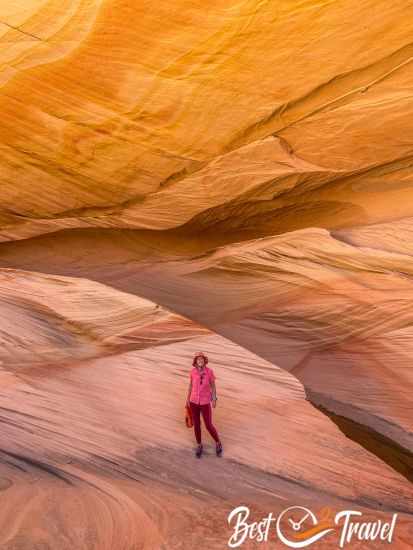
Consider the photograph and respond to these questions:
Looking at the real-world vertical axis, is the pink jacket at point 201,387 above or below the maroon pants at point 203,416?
above

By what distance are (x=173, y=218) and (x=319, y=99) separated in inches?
81.3

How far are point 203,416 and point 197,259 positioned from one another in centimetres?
292

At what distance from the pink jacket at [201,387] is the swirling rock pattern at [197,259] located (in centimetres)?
48

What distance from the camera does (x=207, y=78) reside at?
6375 millimetres

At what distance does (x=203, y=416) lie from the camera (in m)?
4.95

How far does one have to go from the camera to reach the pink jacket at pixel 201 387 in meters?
4.90

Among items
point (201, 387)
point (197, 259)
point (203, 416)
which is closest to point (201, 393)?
point (201, 387)

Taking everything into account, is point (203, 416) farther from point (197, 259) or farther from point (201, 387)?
point (197, 259)

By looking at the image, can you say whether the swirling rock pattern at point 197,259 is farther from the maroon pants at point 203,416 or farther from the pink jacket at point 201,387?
the pink jacket at point 201,387

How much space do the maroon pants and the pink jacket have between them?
1.6 inches

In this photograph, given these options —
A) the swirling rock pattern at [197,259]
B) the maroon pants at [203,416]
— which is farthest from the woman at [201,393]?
the swirling rock pattern at [197,259]

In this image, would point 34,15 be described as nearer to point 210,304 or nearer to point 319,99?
point 319,99

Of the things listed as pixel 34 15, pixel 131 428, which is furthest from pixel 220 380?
pixel 34 15

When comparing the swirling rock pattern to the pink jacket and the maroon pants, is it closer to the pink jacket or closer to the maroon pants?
the maroon pants
